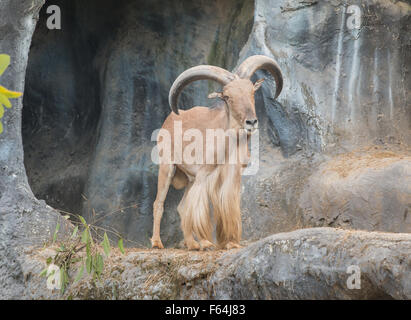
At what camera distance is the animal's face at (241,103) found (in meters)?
7.00

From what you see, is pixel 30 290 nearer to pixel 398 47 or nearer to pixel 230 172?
pixel 230 172

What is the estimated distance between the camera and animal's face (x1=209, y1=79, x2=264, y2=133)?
7004 mm

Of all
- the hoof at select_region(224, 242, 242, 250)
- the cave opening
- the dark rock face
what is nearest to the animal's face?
the hoof at select_region(224, 242, 242, 250)

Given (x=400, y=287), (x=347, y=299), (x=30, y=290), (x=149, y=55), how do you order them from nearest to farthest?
(x=400, y=287) < (x=347, y=299) < (x=30, y=290) < (x=149, y=55)

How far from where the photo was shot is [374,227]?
307 inches

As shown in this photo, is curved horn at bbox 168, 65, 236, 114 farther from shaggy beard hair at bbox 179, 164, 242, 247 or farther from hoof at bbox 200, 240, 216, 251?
hoof at bbox 200, 240, 216, 251

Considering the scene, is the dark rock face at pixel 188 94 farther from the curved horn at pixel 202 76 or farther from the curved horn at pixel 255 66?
the curved horn at pixel 202 76

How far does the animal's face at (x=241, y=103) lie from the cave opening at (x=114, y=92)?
3.52m

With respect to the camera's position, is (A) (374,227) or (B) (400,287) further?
(A) (374,227)

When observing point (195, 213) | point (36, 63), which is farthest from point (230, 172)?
point (36, 63)

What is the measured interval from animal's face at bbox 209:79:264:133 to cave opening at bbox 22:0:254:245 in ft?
11.5

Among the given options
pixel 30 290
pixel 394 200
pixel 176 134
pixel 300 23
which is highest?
pixel 300 23

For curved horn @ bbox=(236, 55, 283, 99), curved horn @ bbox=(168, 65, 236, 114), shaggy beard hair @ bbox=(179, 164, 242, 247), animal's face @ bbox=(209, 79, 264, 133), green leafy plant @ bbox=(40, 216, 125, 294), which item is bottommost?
green leafy plant @ bbox=(40, 216, 125, 294)

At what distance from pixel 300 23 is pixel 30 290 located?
5.38m
